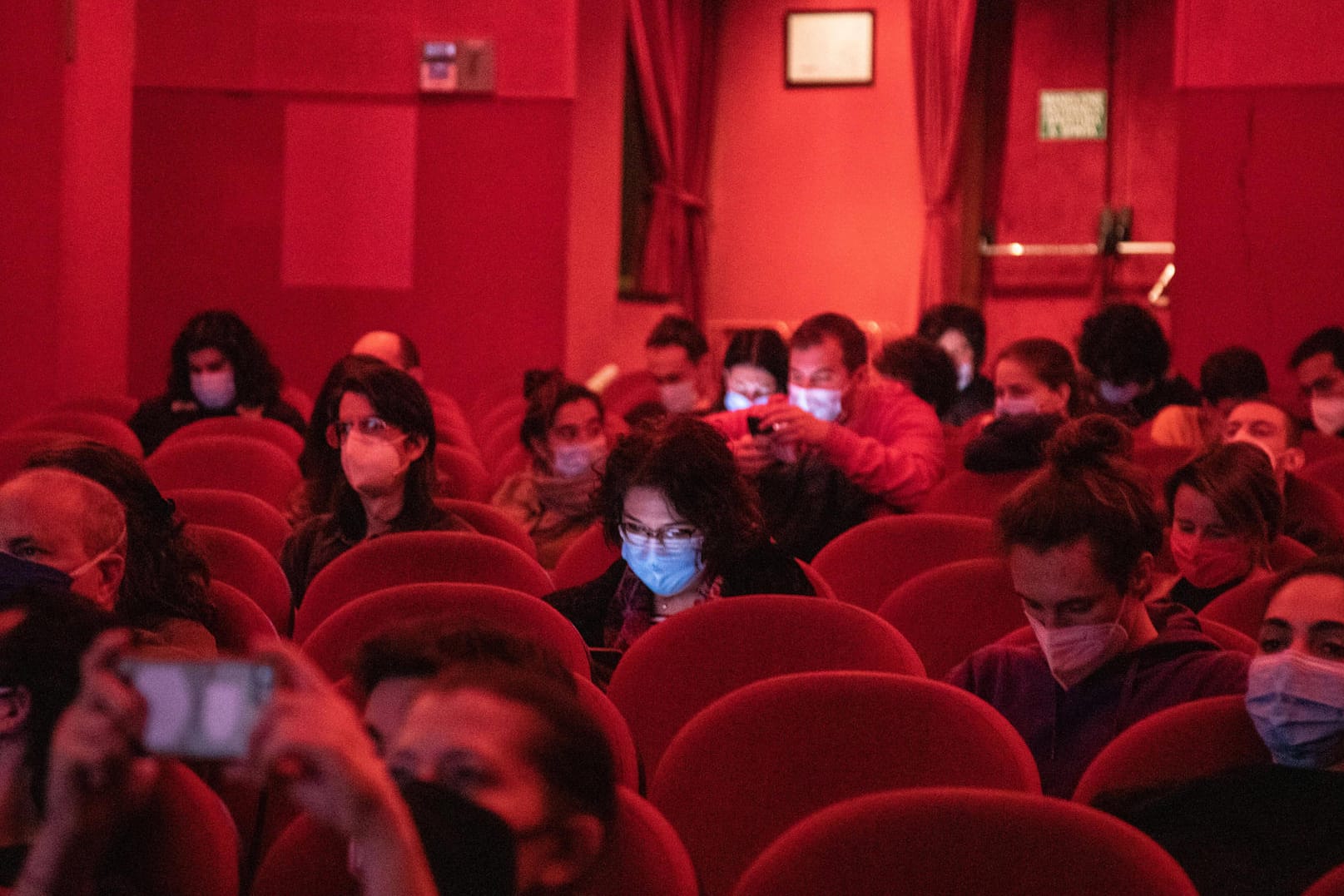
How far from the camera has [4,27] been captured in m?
7.66

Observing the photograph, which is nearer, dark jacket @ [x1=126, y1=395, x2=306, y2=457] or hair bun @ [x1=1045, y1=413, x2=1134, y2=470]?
hair bun @ [x1=1045, y1=413, x2=1134, y2=470]

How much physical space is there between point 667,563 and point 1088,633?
95cm

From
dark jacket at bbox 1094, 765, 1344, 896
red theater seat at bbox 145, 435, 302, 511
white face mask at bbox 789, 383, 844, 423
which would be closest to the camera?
dark jacket at bbox 1094, 765, 1344, 896

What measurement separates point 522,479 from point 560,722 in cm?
347

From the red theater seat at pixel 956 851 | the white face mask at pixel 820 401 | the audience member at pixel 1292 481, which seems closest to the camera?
the red theater seat at pixel 956 851

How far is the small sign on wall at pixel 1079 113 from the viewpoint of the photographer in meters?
12.0

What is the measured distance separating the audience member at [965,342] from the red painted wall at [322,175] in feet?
7.67

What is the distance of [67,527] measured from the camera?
2.66 metres

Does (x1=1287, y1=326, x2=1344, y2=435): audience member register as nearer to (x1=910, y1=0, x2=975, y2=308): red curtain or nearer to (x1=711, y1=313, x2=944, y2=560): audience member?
(x1=711, y1=313, x2=944, y2=560): audience member

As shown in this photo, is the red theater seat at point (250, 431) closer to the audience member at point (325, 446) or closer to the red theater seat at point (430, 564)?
the audience member at point (325, 446)

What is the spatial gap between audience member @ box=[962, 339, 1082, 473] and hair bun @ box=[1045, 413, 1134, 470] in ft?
6.69

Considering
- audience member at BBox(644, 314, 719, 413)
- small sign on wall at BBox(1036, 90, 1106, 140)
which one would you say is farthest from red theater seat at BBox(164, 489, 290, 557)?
small sign on wall at BBox(1036, 90, 1106, 140)

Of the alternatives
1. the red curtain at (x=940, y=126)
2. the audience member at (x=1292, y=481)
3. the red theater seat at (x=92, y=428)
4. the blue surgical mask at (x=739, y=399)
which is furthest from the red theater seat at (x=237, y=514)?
the red curtain at (x=940, y=126)

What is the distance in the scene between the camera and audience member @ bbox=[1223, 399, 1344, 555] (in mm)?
4109
